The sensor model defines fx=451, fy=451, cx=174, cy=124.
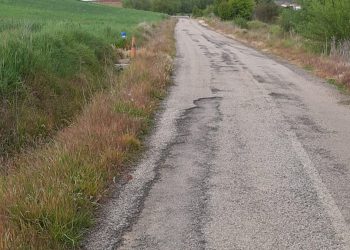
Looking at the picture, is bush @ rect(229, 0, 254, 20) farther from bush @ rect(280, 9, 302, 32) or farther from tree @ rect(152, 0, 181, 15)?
tree @ rect(152, 0, 181, 15)

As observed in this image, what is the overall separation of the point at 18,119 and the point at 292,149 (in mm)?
4720

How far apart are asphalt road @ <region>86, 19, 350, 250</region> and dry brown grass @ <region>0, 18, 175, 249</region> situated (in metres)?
0.27

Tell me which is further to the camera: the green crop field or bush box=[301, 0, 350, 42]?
bush box=[301, 0, 350, 42]

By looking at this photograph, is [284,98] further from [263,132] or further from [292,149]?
[292,149]

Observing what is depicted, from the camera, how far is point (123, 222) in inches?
175

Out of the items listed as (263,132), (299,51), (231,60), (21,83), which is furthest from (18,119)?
(299,51)

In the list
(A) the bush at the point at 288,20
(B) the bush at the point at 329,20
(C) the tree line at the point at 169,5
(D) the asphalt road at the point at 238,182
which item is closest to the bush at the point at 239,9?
(A) the bush at the point at 288,20

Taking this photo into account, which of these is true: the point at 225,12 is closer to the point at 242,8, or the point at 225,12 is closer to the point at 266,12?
the point at 242,8

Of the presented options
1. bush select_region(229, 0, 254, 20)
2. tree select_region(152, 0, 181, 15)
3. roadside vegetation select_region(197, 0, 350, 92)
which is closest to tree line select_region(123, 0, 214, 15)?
tree select_region(152, 0, 181, 15)

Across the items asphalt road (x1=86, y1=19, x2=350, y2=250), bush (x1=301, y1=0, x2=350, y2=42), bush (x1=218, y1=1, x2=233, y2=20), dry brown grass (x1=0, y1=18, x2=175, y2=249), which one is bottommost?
asphalt road (x1=86, y1=19, x2=350, y2=250)

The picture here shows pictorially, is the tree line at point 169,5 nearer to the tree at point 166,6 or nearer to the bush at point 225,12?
the tree at point 166,6

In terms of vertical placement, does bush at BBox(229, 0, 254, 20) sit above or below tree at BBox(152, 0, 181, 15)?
below

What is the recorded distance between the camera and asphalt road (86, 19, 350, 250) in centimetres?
418

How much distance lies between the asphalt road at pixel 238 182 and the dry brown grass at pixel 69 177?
0.27 meters
